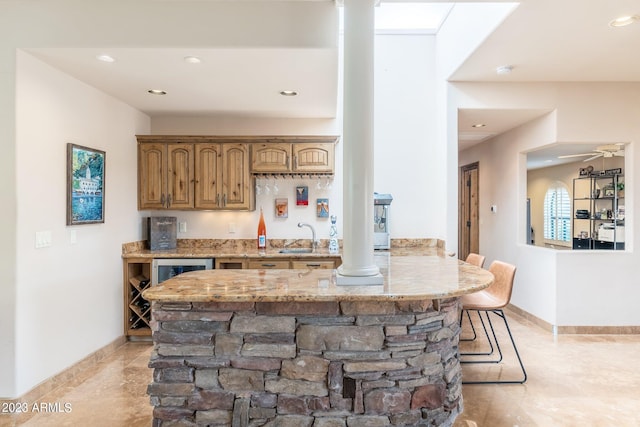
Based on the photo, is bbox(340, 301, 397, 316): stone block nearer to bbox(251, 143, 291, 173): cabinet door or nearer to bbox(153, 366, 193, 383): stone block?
bbox(153, 366, 193, 383): stone block

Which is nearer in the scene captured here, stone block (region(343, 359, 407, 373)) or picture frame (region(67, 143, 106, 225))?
stone block (region(343, 359, 407, 373))

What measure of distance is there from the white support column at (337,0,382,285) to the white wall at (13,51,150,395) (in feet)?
7.45

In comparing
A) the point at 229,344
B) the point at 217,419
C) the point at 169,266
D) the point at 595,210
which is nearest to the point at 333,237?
the point at 169,266

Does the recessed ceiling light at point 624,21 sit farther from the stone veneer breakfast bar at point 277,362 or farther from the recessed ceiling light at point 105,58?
the recessed ceiling light at point 105,58

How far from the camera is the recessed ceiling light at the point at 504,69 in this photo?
3653mm

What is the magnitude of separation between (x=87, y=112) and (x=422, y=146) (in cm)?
356

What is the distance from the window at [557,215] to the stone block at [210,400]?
784 centimetres

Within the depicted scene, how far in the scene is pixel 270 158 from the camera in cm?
414

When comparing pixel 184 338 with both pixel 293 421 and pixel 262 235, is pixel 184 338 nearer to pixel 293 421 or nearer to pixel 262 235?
pixel 293 421

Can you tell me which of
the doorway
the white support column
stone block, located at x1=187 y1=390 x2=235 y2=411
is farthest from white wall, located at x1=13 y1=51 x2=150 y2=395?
the doorway

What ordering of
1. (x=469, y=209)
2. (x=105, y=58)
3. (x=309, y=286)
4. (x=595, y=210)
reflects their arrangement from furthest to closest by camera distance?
(x=469, y=209), (x=595, y=210), (x=105, y=58), (x=309, y=286)

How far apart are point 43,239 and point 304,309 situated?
2.18 metres

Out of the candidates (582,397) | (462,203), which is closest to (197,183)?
(582,397)

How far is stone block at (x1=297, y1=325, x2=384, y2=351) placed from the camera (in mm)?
1854
